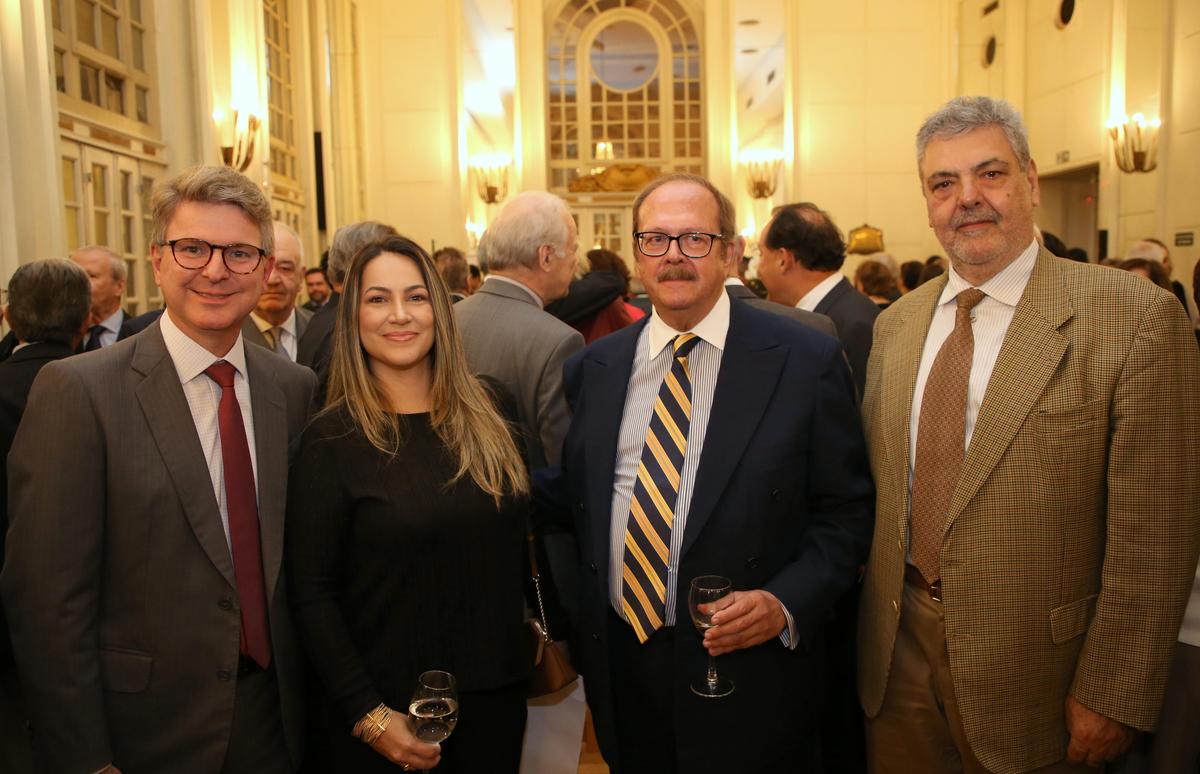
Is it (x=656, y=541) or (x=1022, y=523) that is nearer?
(x=1022, y=523)

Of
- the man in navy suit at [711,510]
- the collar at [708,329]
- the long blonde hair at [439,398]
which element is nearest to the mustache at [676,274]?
the man in navy suit at [711,510]

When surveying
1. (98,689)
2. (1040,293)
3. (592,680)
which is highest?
(1040,293)

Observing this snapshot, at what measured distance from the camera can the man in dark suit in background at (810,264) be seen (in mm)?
4047

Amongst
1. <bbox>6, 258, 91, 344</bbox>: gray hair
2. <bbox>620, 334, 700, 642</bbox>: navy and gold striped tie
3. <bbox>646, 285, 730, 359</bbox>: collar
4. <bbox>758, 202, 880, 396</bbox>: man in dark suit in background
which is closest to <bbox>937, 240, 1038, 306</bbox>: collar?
<bbox>646, 285, 730, 359</bbox>: collar

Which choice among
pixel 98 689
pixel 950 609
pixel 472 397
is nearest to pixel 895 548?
pixel 950 609

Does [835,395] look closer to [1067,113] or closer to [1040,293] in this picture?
[1040,293]

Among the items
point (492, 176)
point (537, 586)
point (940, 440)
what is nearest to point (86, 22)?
point (537, 586)

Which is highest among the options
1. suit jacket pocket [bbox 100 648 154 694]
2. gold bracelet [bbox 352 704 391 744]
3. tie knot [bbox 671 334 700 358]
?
tie knot [bbox 671 334 700 358]

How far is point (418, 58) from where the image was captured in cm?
1209

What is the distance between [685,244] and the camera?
6.95ft

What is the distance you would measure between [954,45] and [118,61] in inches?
399

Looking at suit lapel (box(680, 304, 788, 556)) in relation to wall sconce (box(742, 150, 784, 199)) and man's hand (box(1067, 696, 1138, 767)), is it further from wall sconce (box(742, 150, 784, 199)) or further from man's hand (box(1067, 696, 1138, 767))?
wall sconce (box(742, 150, 784, 199))

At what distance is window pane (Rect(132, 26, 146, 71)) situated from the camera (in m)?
7.27

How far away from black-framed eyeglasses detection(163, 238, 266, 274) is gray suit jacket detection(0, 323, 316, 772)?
193 mm
